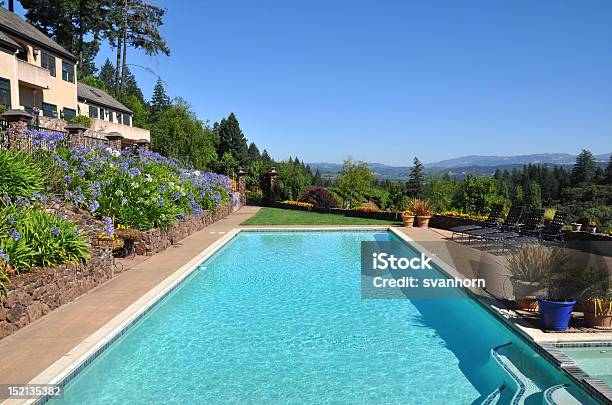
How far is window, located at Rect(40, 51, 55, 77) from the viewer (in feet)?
89.6

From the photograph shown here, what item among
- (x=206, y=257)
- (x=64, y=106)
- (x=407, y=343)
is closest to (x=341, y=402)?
(x=407, y=343)

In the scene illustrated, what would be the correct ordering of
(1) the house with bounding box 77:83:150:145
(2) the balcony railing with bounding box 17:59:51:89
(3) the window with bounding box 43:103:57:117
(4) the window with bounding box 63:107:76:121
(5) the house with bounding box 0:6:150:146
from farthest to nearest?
(1) the house with bounding box 77:83:150:145 → (4) the window with bounding box 63:107:76:121 → (3) the window with bounding box 43:103:57:117 → (2) the balcony railing with bounding box 17:59:51:89 → (5) the house with bounding box 0:6:150:146

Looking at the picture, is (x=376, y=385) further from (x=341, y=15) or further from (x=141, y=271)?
(x=341, y=15)

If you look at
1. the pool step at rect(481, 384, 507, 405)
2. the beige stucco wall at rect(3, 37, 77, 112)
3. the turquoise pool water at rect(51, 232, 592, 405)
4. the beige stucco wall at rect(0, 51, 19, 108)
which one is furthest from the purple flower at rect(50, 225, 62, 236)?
the beige stucco wall at rect(3, 37, 77, 112)

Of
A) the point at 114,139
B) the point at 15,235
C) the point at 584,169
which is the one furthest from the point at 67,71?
the point at 584,169

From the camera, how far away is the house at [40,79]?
851 inches

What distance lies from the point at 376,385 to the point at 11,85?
23603 mm

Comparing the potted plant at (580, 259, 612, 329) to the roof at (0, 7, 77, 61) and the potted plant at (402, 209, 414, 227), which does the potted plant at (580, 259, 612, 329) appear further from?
the roof at (0, 7, 77, 61)

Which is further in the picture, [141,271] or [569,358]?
[141,271]

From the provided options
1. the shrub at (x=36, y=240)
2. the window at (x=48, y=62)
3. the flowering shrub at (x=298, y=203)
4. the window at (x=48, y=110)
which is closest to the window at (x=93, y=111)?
the window at (x=48, y=62)

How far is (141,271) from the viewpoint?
9352 mm

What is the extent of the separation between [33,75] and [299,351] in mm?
24916

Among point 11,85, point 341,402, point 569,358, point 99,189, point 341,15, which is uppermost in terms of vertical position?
point 341,15

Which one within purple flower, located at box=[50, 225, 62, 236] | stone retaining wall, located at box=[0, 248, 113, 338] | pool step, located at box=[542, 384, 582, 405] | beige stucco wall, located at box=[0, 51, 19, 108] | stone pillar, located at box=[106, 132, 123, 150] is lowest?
pool step, located at box=[542, 384, 582, 405]
